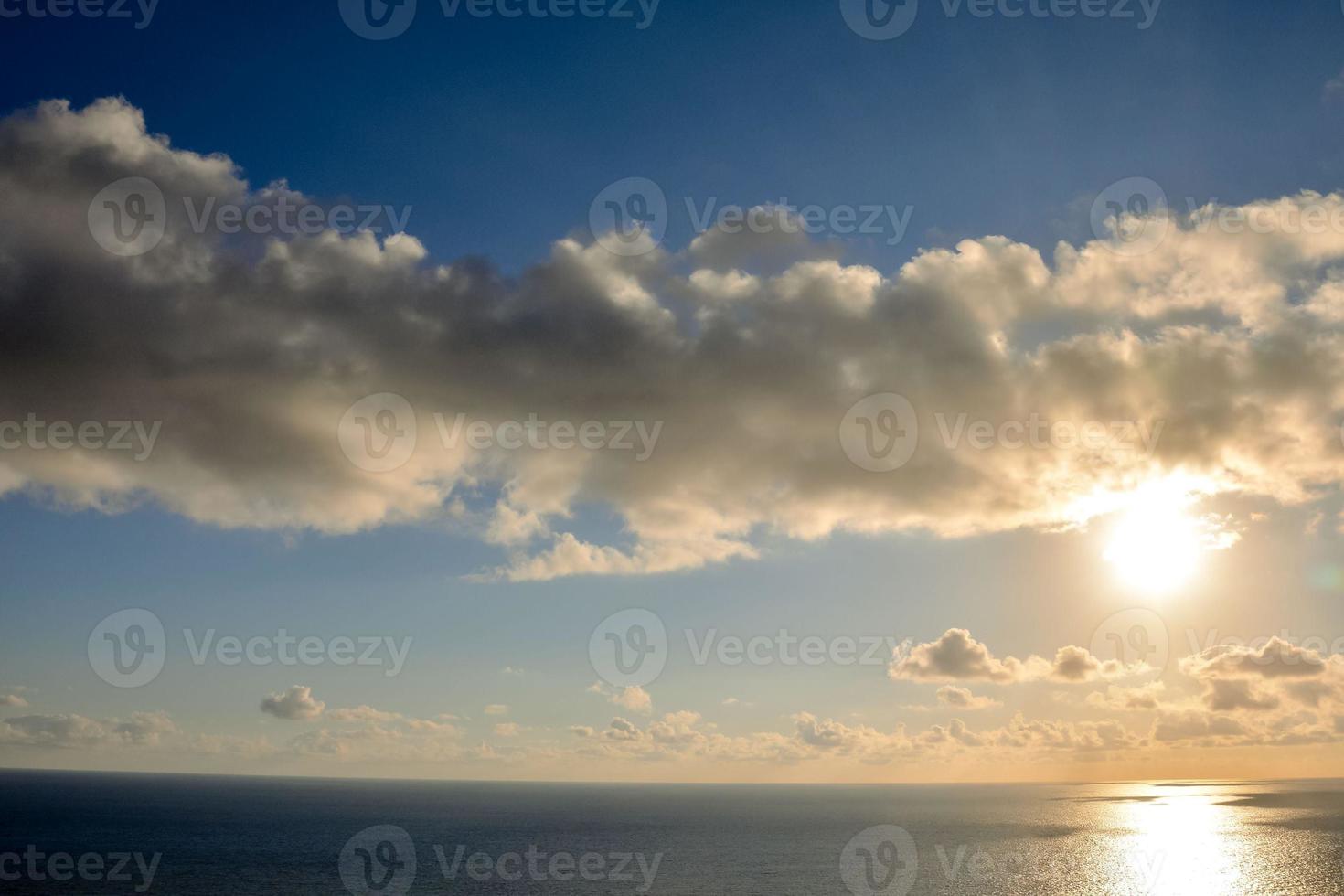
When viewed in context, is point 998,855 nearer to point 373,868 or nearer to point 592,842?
point 592,842

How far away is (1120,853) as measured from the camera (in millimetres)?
166125

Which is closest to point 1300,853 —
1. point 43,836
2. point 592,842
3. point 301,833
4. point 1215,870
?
point 1215,870
